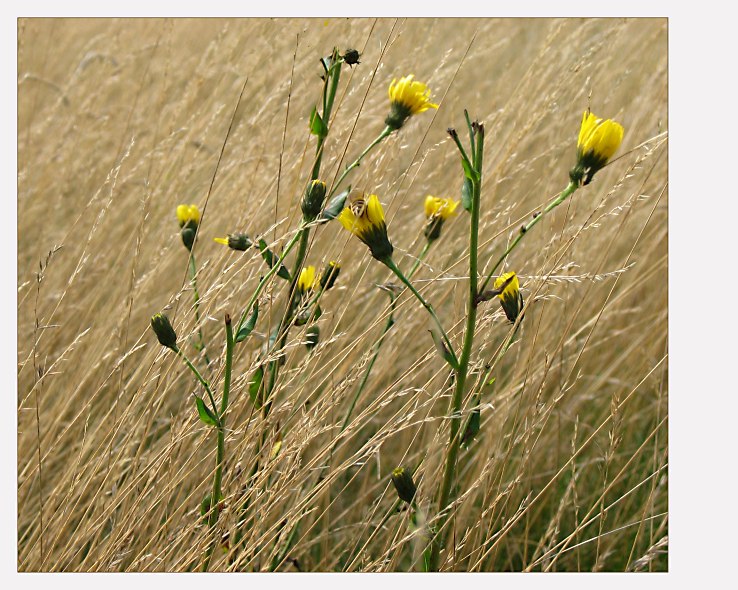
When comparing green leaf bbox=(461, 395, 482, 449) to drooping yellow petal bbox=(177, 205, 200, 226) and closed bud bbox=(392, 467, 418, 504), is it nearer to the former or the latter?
closed bud bbox=(392, 467, 418, 504)

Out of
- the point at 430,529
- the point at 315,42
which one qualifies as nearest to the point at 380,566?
the point at 430,529

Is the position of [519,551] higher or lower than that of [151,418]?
lower

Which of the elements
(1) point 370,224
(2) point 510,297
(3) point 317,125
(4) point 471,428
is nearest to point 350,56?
(3) point 317,125

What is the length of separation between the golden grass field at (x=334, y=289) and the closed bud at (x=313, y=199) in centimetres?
15

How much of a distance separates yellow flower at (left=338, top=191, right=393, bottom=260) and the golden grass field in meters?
0.18

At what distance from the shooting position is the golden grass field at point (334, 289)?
91cm

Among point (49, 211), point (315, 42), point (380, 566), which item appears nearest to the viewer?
point (380, 566)

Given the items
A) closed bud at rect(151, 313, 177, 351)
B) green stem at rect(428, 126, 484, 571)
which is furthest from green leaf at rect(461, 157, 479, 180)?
closed bud at rect(151, 313, 177, 351)

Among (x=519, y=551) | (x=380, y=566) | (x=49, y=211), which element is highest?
(x=49, y=211)

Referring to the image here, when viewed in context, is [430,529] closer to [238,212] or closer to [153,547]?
[153,547]

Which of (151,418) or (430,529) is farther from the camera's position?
(151,418)
